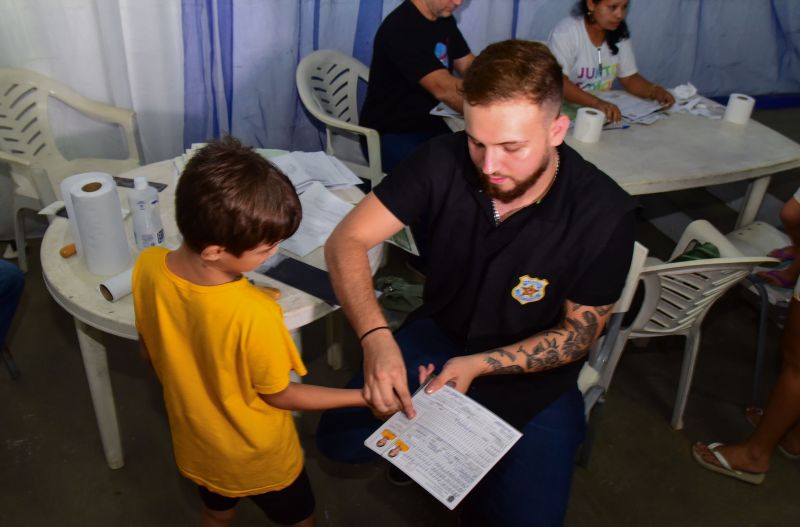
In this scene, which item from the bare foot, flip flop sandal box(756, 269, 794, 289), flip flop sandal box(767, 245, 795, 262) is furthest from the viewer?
flip flop sandal box(767, 245, 795, 262)

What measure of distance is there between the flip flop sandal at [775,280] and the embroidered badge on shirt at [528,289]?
1.23 metres

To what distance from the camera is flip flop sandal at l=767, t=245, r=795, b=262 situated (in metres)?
2.52

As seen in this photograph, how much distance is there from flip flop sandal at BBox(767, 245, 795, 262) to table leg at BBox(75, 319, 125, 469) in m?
2.39

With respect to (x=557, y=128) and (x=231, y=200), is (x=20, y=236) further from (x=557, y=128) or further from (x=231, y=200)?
(x=557, y=128)

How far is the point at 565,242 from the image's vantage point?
167cm

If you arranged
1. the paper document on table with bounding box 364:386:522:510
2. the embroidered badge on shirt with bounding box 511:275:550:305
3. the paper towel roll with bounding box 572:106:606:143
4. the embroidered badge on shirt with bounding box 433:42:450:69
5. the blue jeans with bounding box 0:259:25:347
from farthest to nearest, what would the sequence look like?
the embroidered badge on shirt with bounding box 433:42:450:69
the paper towel roll with bounding box 572:106:606:143
the blue jeans with bounding box 0:259:25:347
the embroidered badge on shirt with bounding box 511:275:550:305
the paper document on table with bounding box 364:386:522:510

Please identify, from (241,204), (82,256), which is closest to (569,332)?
(241,204)

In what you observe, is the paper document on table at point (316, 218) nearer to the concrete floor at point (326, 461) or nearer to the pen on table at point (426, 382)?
the pen on table at point (426, 382)

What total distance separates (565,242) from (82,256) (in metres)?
1.26

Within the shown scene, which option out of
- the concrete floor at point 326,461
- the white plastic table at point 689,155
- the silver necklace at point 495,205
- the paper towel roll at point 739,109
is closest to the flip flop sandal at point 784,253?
the white plastic table at point 689,155

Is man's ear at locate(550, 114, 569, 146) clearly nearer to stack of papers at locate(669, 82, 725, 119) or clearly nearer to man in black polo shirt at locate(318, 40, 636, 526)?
man in black polo shirt at locate(318, 40, 636, 526)

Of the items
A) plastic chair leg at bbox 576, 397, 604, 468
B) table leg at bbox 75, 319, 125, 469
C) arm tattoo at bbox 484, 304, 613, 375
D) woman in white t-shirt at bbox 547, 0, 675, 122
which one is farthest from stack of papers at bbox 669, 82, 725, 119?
table leg at bbox 75, 319, 125, 469

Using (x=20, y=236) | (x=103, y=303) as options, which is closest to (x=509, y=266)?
(x=103, y=303)

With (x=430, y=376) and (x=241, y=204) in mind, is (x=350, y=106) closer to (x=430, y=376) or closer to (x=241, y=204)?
Answer: (x=430, y=376)
